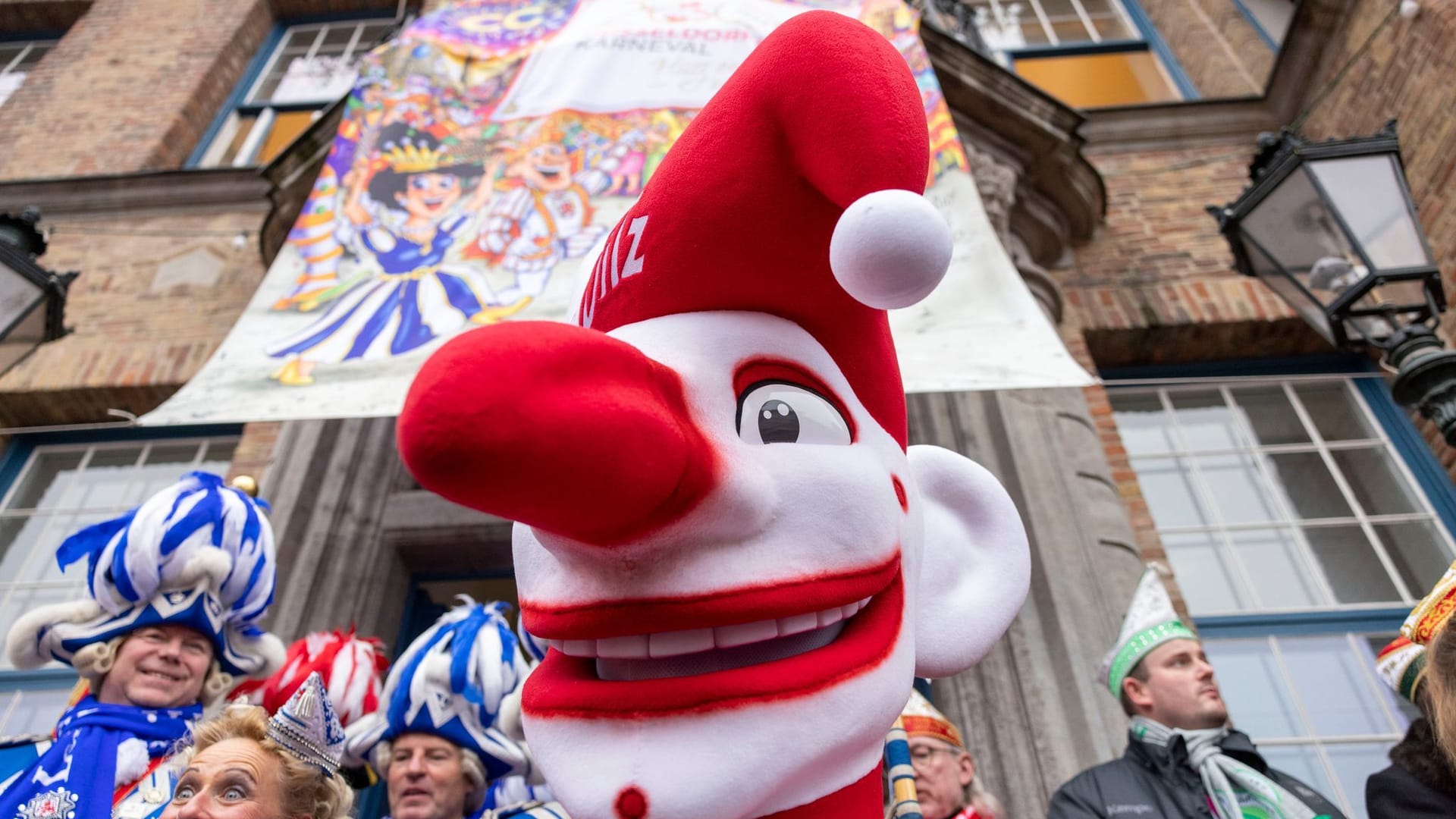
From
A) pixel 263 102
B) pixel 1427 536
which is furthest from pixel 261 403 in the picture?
pixel 263 102

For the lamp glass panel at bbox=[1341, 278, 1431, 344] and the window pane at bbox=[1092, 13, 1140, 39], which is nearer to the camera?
the lamp glass panel at bbox=[1341, 278, 1431, 344]

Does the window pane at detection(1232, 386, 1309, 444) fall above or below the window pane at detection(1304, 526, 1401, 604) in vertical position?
above

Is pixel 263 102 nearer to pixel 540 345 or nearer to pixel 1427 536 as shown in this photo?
pixel 540 345

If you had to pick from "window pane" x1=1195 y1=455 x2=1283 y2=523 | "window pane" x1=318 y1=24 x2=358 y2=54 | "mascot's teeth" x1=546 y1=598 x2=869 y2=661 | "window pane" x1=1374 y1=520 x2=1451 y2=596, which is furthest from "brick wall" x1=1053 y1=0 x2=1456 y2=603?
"window pane" x1=318 y1=24 x2=358 y2=54

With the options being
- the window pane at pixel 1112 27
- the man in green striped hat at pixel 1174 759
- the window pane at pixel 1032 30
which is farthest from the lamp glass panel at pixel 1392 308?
the window pane at pixel 1112 27

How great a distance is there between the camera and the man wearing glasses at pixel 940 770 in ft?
6.72

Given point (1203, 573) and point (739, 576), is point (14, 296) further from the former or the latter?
point (1203, 573)

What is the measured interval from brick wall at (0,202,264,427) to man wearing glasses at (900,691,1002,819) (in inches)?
167

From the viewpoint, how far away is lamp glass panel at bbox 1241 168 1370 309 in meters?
2.68

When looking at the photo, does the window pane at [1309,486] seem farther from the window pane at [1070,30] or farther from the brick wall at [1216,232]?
the window pane at [1070,30]

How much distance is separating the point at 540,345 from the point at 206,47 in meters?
7.61

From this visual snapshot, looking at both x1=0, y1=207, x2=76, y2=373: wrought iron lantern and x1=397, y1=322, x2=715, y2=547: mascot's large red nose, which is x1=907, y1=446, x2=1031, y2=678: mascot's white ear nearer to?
x1=397, y1=322, x2=715, y2=547: mascot's large red nose

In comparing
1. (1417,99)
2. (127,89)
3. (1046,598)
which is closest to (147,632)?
(1046,598)

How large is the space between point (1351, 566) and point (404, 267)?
4080mm
